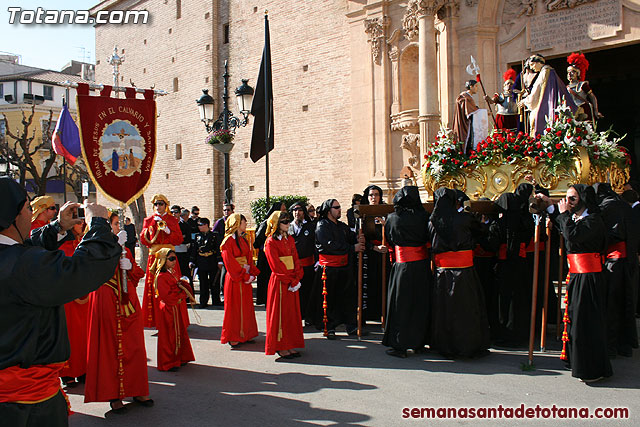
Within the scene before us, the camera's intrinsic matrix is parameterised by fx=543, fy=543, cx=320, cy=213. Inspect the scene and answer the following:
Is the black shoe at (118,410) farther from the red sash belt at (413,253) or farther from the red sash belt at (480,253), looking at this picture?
the red sash belt at (480,253)

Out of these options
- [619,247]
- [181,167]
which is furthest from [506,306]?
[181,167]

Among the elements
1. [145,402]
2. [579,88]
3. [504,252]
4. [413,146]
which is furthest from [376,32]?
[145,402]

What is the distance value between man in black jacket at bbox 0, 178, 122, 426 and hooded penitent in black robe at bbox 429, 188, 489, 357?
467cm

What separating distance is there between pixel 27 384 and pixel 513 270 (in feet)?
20.6

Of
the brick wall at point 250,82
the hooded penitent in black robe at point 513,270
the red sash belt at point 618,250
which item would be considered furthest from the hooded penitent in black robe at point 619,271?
the brick wall at point 250,82

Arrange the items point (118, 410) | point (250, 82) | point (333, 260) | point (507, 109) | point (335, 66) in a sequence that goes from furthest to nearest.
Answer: point (250, 82), point (335, 66), point (507, 109), point (333, 260), point (118, 410)

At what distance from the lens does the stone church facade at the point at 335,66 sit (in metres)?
14.1

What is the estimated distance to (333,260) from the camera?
844 centimetres

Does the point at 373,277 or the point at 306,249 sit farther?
the point at 306,249

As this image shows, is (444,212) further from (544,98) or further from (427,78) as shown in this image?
(427,78)

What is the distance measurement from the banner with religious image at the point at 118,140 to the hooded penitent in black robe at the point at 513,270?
15.4 feet

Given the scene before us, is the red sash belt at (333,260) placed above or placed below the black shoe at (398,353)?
above

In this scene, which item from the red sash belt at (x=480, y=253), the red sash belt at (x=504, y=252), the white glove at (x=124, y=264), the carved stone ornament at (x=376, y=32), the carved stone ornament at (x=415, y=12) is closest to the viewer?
Answer: the white glove at (x=124, y=264)

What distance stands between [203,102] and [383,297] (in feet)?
23.8
